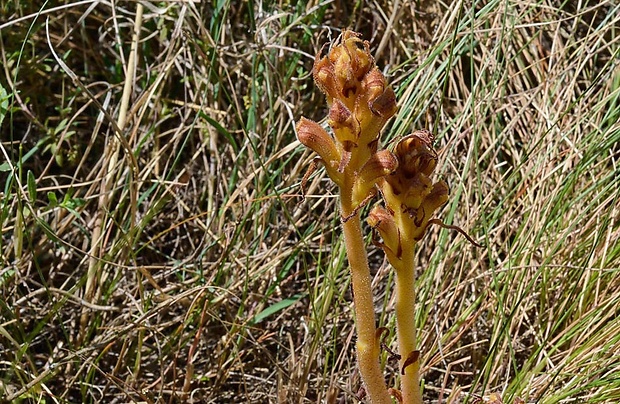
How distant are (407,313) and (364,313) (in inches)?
2.7

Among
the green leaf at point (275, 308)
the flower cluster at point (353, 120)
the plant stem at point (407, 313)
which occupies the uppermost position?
the green leaf at point (275, 308)

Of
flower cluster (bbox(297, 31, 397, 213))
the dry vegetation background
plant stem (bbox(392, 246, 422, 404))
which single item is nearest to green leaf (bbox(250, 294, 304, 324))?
the dry vegetation background

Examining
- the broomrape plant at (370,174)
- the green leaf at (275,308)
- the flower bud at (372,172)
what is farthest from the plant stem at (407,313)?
the green leaf at (275,308)

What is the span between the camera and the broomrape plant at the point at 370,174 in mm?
1069

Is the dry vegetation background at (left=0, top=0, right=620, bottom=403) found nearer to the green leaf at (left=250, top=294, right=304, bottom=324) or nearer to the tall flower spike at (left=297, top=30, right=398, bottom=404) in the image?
the green leaf at (left=250, top=294, right=304, bottom=324)

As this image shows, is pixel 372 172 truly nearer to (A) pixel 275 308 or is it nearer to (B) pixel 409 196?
(B) pixel 409 196

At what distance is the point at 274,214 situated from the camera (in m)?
2.25

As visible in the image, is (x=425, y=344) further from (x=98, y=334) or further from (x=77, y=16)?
(x=77, y=16)

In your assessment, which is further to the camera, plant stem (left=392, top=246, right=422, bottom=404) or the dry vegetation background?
the dry vegetation background

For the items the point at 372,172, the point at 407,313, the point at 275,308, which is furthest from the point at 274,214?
the point at 372,172

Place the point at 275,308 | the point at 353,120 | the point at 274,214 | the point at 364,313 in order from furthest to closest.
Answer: the point at 274,214
the point at 275,308
the point at 364,313
the point at 353,120

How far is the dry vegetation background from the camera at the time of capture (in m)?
1.86

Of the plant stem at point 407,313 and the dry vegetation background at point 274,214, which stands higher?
the dry vegetation background at point 274,214

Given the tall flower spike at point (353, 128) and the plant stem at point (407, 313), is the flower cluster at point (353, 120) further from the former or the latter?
the plant stem at point (407, 313)
